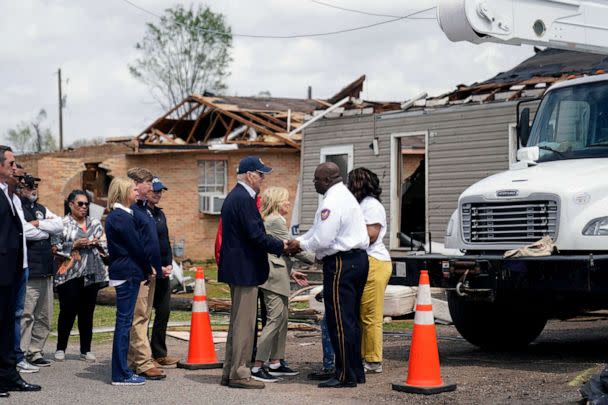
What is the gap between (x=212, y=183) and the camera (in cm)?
3055

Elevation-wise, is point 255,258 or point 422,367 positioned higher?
point 255,258

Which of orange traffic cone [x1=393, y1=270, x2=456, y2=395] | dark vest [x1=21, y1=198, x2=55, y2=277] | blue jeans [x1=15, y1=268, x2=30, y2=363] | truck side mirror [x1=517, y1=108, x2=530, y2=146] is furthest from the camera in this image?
truck side mirror [x1=517, y1=108, x2=530, y2=146]

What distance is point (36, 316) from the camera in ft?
34.2

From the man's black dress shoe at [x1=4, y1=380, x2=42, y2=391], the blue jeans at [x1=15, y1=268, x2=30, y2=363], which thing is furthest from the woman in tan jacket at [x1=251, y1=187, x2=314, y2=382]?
the blue jeans at [x1=15, y1=268, x2=30, y2=363]

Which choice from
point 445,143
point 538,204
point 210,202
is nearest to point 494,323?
point 538,204

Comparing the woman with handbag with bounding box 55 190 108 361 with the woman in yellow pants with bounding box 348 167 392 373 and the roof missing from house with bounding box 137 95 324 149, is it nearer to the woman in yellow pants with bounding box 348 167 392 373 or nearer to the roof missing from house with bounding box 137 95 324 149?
the woman in yellow pants with bounding box 348 167 392 373

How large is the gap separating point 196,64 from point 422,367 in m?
45.6

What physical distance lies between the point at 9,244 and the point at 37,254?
160 centimetres

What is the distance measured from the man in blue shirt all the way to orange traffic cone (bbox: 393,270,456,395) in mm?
2445

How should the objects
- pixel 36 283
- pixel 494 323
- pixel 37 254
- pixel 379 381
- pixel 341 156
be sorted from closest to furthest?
pixel 379 381 < pixel 37 254 < pixel 36 283 < pixel 494 323 < pixel 341 156

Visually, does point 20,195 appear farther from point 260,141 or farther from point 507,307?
point 260,141

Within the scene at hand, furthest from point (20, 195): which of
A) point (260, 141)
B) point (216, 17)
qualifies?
point (216, 17)

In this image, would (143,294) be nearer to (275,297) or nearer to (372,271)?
(275,297)

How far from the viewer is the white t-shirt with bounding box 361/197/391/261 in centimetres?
928
